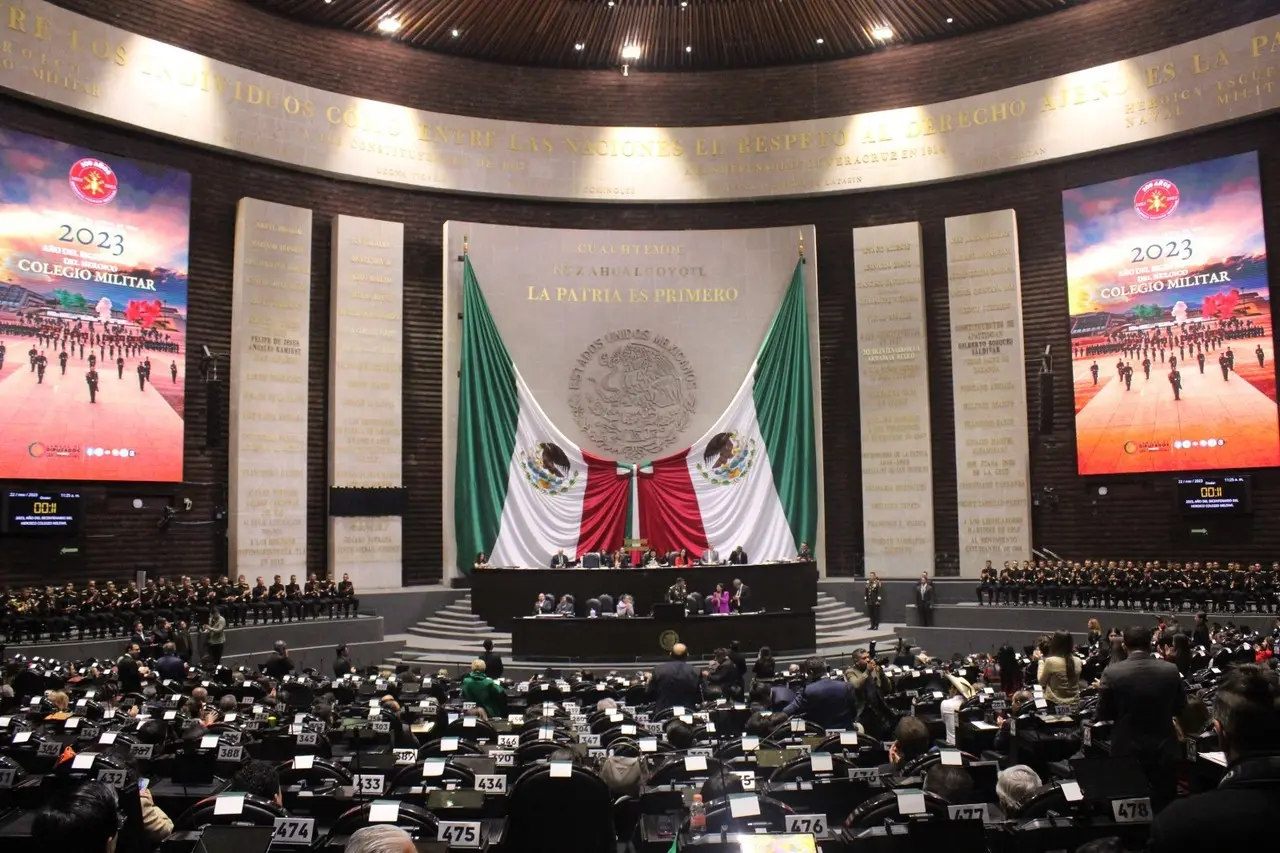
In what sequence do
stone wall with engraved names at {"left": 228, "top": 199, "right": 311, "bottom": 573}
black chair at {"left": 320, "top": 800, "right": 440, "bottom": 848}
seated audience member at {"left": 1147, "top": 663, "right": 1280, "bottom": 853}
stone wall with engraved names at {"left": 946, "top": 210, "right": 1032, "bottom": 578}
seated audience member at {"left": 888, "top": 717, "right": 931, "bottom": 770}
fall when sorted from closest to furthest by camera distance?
seated audience member at {"left": 1147, "top": 663, "right": 1280, "bottom": 853}, black chair at {"left": 320, "top": 800, "right": 440, "bottom": 848}, seated audience member at {"left": 888, "top": 717, "right": 931, "bottom": 770}, stone wall with engraved names at {"left": 228, "top": 199, "right": 311, "bottom": 573}, stone wall with engraved names at {"left": 946, "top": 210, "right": 1032, "bottom": 578}

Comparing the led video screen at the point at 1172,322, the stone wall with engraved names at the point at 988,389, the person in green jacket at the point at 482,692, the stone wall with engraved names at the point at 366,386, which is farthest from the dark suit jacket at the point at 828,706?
the stone wall with engraved names at the point at 366,386

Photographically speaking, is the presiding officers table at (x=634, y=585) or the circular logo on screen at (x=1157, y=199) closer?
the presiding officers table at (x=634, y=585)

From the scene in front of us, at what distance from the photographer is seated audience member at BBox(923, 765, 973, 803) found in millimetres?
4230

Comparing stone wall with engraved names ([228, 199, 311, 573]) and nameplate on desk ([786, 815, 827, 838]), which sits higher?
stone wall with engraved names ([228, 199, 311, 573])

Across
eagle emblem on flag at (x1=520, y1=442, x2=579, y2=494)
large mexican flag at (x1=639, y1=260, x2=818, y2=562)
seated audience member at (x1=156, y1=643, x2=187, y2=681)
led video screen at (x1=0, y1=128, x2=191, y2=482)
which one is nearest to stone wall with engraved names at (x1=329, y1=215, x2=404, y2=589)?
eagle emblem on flag at (x1=520, y1=442, x2=579, y2=494)

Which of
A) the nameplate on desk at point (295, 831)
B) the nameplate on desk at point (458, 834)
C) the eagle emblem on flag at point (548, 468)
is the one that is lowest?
the nameplate on desk at point (458, 834)

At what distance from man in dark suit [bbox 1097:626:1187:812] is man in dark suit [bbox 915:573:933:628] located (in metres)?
13.9

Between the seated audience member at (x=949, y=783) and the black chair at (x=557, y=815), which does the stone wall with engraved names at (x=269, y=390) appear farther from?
the seated audience member at (x=949, y=783)

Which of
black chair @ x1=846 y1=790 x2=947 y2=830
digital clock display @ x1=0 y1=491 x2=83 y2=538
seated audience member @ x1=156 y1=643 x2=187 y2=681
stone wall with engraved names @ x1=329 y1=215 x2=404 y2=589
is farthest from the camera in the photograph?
stone wall with engraved names @ x1=329 y1=215 x2=404 y2=589

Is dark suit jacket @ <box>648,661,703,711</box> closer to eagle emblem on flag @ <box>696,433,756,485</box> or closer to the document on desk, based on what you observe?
the document on desk

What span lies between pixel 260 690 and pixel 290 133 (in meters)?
13.4

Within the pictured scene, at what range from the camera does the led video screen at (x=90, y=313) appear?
52.7 ft

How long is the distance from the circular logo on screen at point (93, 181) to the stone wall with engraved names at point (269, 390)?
231 cm

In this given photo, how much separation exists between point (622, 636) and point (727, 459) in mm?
7163
